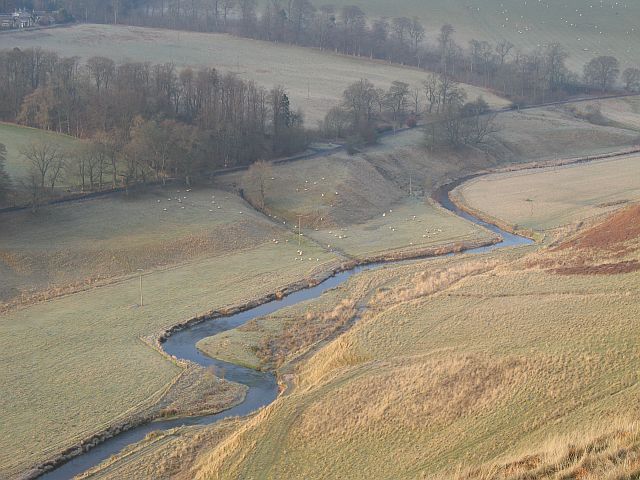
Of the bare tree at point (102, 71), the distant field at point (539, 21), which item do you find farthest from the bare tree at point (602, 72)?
the bare tree at point (102, 71)

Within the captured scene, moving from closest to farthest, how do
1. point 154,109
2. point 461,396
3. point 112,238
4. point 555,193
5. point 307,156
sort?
point 461,396 < point 112,238 < point 555,193 < point 154,109 < point 307,156

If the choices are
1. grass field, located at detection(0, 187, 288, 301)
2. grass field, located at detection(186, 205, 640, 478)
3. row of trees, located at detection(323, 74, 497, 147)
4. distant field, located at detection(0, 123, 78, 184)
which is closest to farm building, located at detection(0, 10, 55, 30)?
distant field, located at detection(0, 123, 78, 184)

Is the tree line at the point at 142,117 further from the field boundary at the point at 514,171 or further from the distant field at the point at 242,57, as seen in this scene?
the distant field at the point at 242,57

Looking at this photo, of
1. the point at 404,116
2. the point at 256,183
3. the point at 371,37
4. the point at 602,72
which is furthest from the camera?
the point at 371,37

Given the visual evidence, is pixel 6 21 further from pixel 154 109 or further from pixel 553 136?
pixel 553 136

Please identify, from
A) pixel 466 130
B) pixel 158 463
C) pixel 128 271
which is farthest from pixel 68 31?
pixel 158 463

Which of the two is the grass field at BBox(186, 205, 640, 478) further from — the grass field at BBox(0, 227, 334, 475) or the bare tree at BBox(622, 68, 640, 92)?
the bare tree at BBox(622, 68, 640, 92)

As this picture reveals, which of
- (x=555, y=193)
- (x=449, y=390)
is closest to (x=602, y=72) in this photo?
(x=555, y=193)
